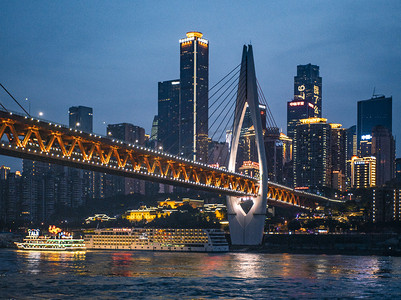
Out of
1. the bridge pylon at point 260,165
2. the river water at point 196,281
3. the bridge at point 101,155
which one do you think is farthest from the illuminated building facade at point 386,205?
the river water at point 196,281

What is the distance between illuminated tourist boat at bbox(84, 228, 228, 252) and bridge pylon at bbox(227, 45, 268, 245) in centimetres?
536

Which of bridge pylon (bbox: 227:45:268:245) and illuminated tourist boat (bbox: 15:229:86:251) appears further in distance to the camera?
illuminated tourist boat (bbox: 15:229:86:251)

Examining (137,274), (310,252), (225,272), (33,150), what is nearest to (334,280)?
(225,272)

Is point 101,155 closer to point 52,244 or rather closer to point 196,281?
point 196,281

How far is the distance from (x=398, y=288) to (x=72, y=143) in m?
38.6

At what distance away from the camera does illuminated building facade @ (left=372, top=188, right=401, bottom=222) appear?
157m

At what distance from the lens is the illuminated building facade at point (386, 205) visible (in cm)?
15738

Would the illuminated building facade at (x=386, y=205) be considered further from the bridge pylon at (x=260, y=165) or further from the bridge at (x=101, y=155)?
the bridge pylon at (x=260, y=165)

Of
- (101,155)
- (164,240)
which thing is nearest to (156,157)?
(101,155)

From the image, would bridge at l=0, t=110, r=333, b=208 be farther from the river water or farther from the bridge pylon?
the river water

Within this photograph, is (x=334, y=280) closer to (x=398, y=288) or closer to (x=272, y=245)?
(x=398, y=288)

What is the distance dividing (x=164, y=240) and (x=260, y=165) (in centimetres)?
2461

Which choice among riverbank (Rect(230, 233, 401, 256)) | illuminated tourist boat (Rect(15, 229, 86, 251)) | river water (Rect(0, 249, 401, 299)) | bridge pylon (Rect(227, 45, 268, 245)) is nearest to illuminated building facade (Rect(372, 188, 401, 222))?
riverbank (Rect(230, 233, 401, 256))

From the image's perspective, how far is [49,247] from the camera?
11712 cm
